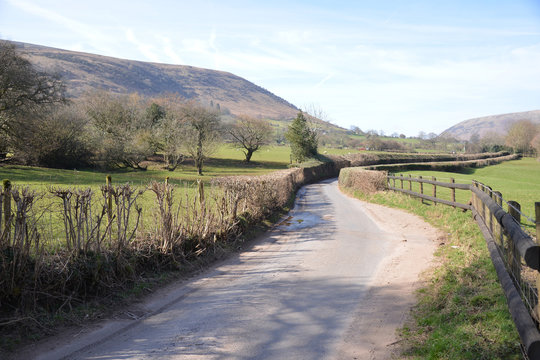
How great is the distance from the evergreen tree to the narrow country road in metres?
45.6

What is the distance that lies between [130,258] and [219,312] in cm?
222

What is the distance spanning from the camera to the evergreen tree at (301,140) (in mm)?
55906

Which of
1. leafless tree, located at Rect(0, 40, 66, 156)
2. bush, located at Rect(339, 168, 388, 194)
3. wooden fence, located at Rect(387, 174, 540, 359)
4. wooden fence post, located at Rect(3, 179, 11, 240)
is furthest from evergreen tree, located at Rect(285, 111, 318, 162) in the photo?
wooden fence post, located at Rect(3, 179, 11, 240)

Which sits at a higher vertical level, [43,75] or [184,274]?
[43,75]

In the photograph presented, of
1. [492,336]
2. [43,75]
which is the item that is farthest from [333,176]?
[492,336]

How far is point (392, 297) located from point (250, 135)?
6528 centimetres

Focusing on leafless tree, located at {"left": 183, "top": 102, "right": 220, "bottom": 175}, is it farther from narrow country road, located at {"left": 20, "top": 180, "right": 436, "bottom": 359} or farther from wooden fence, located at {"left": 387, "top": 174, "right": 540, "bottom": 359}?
wooden fence, located at {"left": 387, "top": 174, "right": 540, "bottom": 359}

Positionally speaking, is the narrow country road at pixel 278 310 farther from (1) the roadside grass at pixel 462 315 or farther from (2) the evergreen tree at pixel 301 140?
(2) the evergreen tree at pixel 301 140

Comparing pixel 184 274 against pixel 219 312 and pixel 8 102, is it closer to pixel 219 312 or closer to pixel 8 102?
pixel 219 312

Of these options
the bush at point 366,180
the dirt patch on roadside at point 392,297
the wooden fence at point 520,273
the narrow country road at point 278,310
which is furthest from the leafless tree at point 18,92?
the wooden fence at point 520,273

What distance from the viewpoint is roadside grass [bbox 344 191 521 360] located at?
12.9 feet

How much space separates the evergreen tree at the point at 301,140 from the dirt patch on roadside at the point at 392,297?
43.4 m

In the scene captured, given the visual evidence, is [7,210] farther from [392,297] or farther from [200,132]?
[200,132]

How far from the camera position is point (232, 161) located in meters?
66.7
